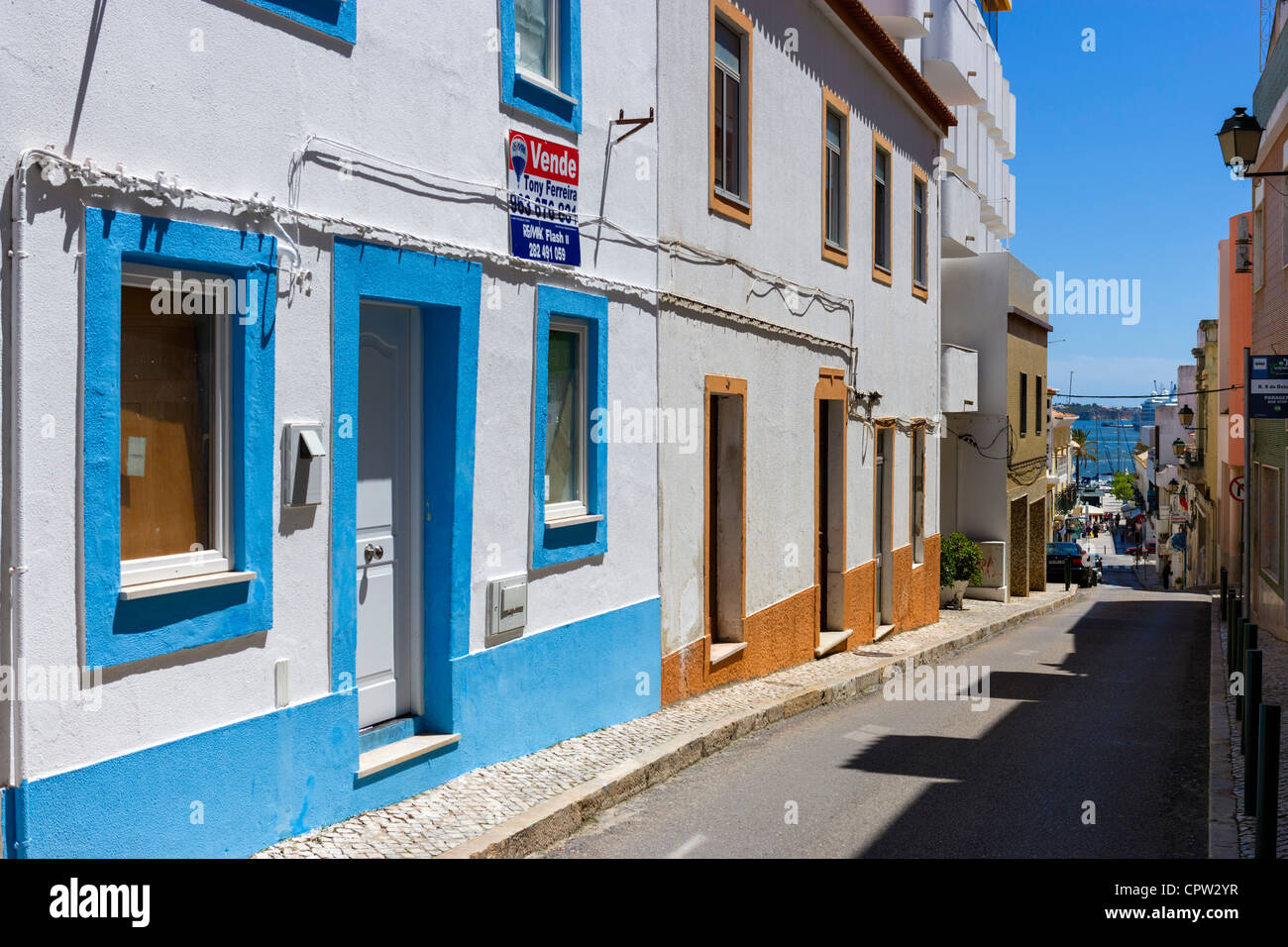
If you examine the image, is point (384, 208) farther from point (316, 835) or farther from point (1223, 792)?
point (1223, 792)

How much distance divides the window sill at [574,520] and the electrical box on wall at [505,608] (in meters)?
0.47

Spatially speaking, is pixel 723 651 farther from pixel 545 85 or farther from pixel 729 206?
pixel 545 85

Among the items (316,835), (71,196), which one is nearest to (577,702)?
(316,835)

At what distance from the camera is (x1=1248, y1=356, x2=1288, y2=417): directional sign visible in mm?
11430

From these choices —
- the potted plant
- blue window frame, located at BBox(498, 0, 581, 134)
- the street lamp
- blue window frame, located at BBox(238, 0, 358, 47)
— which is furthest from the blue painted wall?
the potted plant

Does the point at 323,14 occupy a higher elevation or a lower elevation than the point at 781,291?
higher

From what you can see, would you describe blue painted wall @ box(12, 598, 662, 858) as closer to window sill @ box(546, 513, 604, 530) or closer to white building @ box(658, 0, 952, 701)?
window sill @ box(546, 513, 604, 530)

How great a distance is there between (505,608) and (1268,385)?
7684mm

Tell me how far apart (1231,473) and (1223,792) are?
2603 centimetres

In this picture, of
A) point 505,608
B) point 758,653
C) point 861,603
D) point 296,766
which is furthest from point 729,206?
point 296,766

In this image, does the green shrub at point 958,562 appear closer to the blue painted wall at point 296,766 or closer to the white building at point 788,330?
the white building at point 788,330

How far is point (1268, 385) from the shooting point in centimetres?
1149

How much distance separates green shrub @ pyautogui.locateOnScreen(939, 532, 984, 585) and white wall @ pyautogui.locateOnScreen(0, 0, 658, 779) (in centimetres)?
1502

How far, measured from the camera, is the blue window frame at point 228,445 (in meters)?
4.86
